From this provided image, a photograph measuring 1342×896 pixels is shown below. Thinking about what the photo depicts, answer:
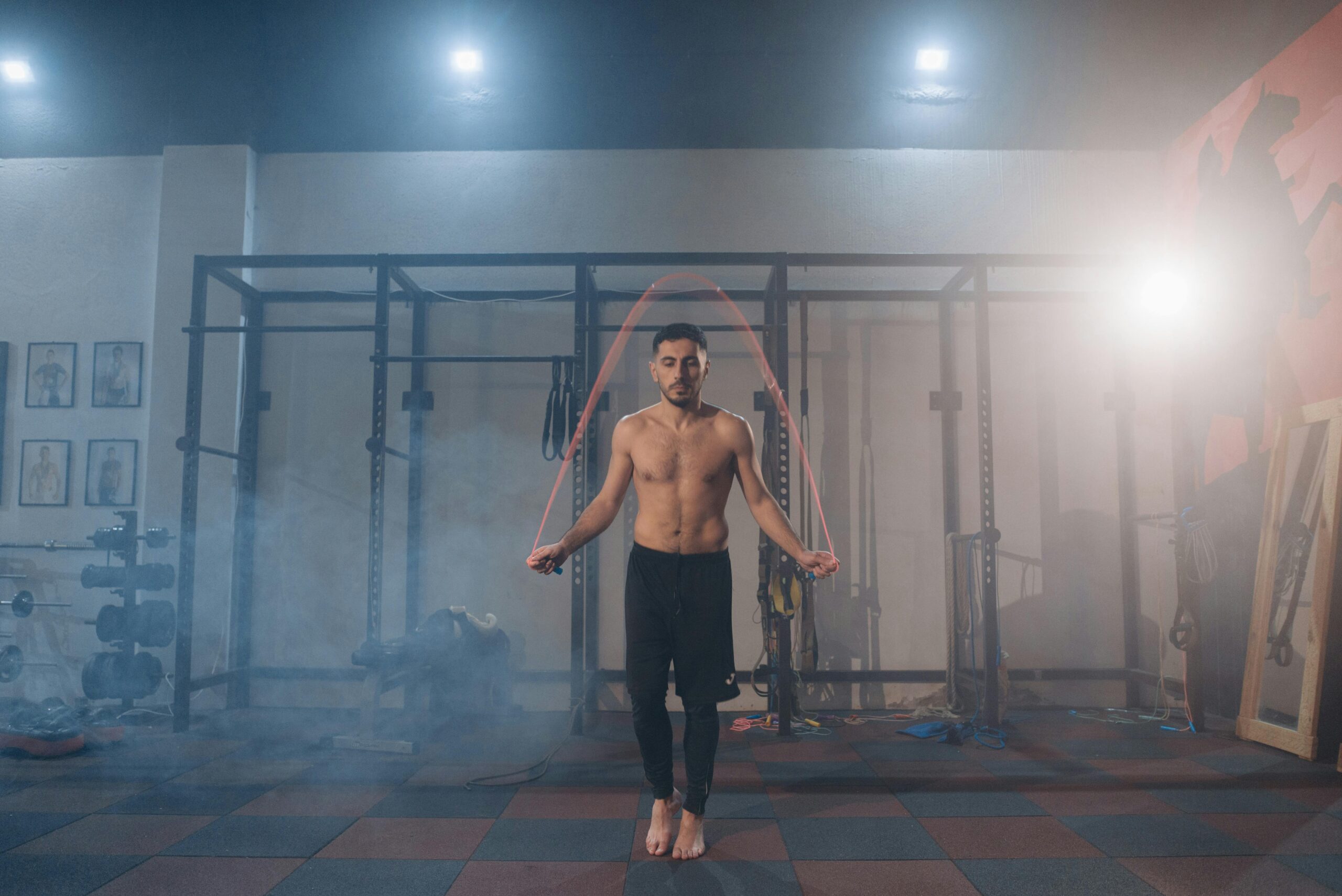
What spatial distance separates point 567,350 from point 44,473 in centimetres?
339

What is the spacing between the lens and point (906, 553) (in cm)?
475

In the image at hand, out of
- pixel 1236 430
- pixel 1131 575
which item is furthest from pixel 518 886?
pixel 1236 430

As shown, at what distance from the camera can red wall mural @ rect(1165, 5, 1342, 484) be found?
375cm

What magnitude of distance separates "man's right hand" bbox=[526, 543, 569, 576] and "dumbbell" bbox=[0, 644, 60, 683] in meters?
4.03

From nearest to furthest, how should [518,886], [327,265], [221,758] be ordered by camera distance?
1. [518,886]
2. [221,758]
3. [327,265]

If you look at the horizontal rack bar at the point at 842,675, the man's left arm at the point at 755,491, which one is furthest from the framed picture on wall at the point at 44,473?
the man's left arm at the point at 755,491

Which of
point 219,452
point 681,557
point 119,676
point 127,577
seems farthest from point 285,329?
point 681,557

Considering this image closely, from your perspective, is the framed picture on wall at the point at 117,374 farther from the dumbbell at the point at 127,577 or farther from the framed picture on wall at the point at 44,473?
the dumbbell at the point at 127,577

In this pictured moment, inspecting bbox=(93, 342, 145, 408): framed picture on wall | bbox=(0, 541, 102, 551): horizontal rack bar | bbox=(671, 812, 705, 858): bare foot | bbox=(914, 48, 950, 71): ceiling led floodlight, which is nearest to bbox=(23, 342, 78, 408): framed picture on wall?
bbox=(93, 342, 145, 408): framed picture on wall

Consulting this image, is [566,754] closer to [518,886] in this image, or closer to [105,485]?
[518,886]

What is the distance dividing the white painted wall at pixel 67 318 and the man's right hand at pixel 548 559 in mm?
3690

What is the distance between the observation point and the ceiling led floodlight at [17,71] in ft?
14.2

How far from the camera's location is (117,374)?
4.88 meters

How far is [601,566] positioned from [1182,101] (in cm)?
440
